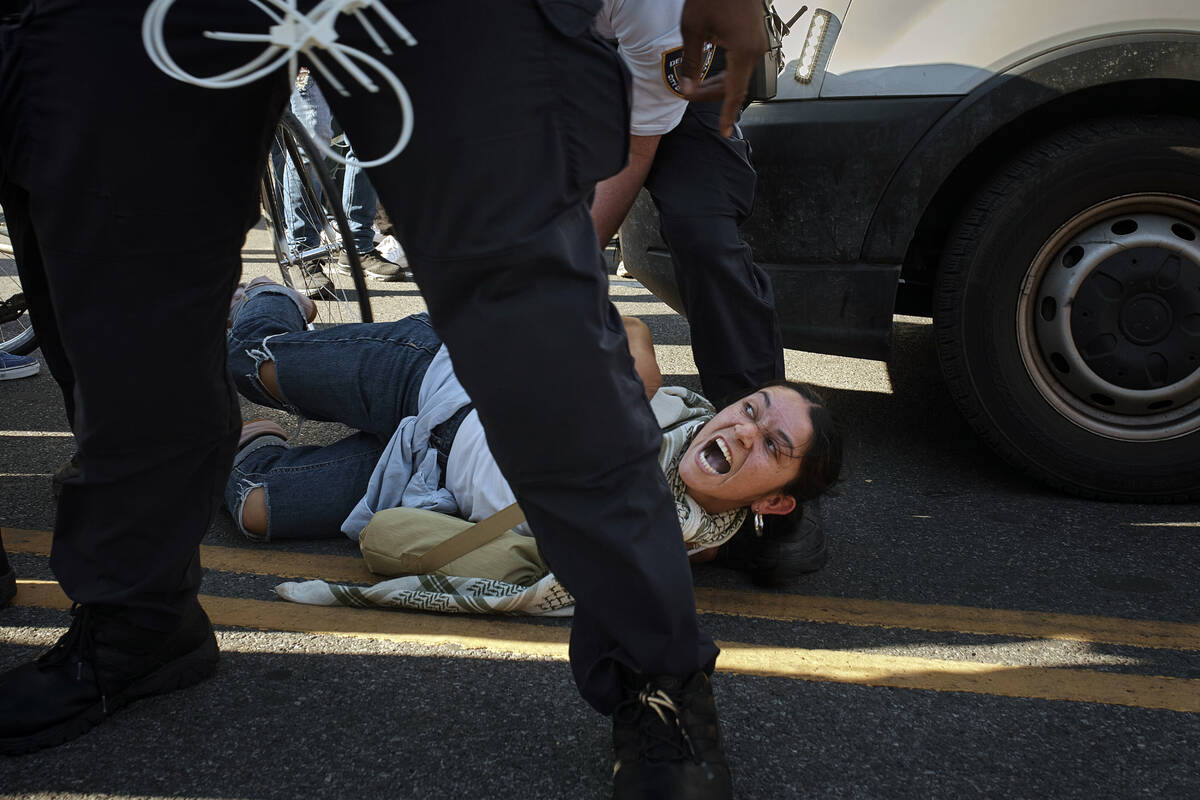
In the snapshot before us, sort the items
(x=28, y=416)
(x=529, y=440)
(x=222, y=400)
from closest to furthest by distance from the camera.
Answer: (x=529, y=440)
(x=222, y=400)
(x=28, y=416)

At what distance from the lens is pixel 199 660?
73.7 inches

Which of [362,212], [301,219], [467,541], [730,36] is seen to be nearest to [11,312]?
[301,219]

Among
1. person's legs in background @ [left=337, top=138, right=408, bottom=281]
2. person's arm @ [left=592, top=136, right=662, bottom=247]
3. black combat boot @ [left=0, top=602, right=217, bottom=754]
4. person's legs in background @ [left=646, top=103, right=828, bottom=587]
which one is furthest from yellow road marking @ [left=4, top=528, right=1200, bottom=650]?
person's legs in background @ [left=337, top=138, right=408, bottom=281]

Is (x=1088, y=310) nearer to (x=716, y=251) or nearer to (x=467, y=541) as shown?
(x=716, y=251)

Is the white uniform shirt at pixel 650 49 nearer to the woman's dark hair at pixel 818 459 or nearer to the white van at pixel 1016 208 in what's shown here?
the white van at pixel 1016 208

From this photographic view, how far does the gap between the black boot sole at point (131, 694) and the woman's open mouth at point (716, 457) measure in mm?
1047

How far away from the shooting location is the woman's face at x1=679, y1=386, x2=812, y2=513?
2.27 m

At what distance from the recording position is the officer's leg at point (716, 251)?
2.58m

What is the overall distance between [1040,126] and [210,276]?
7.17 feet

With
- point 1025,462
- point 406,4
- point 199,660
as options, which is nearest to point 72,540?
point 199,660

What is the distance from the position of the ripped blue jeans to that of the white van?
1020mm

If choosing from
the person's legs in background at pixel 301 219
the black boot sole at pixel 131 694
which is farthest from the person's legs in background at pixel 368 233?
the black boot sole at pixel 131 694

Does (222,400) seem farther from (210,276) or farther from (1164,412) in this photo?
(1164,412)

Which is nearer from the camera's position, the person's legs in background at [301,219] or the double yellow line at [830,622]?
the double yellow line at [830,622]
